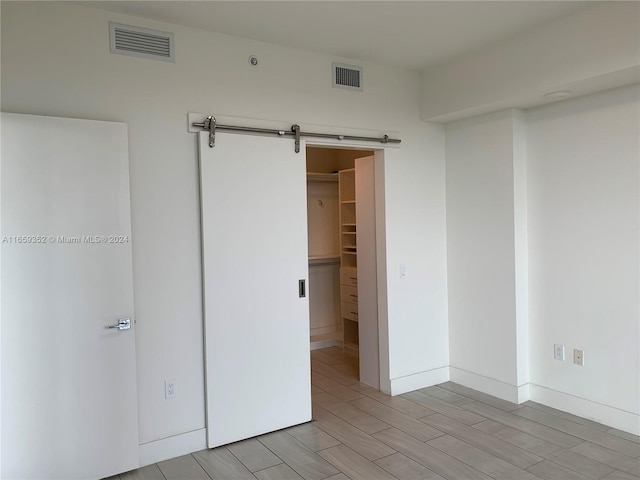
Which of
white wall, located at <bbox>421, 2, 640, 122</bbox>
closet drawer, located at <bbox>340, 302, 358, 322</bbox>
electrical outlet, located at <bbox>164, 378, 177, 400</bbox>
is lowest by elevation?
electrical outlet, located at <bbox>164, 378, 177, 400</bbox>

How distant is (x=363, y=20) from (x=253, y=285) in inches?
76.3

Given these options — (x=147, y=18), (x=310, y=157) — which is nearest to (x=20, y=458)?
(x=147, y=18)

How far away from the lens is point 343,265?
18.6 ft

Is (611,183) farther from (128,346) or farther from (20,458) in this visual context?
(20,458)

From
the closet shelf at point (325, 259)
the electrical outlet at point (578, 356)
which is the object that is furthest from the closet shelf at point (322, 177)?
the electrical outlet at point (578, 356)

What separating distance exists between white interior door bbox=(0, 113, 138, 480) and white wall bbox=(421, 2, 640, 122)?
2637 mm

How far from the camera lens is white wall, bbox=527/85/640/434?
3275 millimetres

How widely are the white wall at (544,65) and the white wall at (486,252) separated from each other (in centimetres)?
27

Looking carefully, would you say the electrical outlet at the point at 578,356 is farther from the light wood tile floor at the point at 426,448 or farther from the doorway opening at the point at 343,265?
the doorway opening at the point at 343,265

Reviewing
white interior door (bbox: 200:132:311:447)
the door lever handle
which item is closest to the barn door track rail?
white interior door (bbox: 200:132:311:447)

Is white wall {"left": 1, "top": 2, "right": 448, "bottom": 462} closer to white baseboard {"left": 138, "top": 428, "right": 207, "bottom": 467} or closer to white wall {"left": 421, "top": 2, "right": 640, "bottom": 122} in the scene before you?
white baseboard {"left": 138, "top": 428, "right": 207, "bottom": 467}

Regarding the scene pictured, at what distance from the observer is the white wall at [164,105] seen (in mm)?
2744

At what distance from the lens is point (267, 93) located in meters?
3.50

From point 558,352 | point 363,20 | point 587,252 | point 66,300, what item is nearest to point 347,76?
point 363,20
